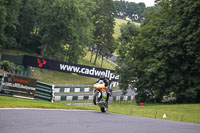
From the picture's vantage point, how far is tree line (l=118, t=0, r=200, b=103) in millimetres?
35219

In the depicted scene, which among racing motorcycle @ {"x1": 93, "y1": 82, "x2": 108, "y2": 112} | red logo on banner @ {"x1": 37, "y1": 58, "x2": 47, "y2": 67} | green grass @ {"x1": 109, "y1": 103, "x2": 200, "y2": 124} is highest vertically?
red logo on banner @ {"x1": 37, "y1": 58, "x2": 47, "y2": 67}

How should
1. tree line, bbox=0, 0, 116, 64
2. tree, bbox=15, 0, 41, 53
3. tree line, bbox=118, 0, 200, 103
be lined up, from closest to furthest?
1. tree line, bbox=118, 0, 200, 103
2. tree line, bbox=0, 0, 116, 64
3. tree, bbox=15, 0, 41, 53

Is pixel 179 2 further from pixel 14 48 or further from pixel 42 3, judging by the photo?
pixel 14 48

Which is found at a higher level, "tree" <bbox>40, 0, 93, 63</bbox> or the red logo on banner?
"tree" <bbox>40, 0, 93, 63</bbox>

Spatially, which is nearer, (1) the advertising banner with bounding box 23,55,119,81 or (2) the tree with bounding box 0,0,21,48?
(1) the advertising banner with bounding box 23,55,119,81

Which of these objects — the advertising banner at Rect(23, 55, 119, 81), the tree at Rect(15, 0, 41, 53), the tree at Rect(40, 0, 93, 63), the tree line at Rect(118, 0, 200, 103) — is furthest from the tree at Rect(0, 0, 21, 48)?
the tree line at Rect(118, 0, 200, 103)

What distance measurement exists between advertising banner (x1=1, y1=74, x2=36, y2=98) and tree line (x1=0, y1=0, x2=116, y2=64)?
1553 inches

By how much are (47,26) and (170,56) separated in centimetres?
3377

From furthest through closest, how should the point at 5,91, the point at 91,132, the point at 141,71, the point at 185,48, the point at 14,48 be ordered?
the point at 14,48, the point at 141,71, the point at 185,48, the point at 5,91, the point at 91,132

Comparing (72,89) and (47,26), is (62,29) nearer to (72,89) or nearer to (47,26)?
(47,26)

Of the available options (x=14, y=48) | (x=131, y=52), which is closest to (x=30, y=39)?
(x=14, y=48)

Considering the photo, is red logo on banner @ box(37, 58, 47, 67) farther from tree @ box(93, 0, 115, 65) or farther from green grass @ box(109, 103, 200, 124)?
tree @ box(93, 0, 115, 65)

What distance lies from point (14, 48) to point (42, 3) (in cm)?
1039

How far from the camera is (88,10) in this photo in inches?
2953
